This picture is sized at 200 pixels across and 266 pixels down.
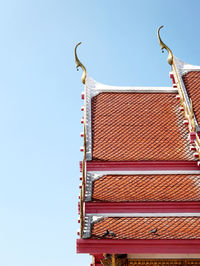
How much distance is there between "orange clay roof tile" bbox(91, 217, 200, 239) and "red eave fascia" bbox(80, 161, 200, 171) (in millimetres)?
1342

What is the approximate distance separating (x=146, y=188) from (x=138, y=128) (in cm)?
199

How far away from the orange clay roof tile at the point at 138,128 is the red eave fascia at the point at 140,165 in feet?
0.45

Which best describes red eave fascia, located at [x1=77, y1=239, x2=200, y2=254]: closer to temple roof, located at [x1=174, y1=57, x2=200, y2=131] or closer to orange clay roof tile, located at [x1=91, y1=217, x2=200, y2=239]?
orange clay roof tile, located at [x1=91, y1=217, x2=200, y2=239]

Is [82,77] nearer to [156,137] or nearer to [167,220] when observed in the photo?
[156,137]

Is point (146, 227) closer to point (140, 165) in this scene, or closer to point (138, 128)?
point (140, 165)

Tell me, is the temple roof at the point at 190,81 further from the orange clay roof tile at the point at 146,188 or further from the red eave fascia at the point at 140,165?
the orange clay roof tile at the point at 146,188

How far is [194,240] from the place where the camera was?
6.93 metres

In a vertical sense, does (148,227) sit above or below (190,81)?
below

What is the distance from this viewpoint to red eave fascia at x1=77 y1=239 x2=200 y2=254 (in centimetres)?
692

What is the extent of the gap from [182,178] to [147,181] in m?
0.70

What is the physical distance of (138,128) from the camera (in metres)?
9.96

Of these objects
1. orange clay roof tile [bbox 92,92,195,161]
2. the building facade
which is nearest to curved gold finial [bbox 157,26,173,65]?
the building facade

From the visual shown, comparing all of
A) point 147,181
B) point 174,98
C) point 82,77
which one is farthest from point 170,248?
point 82,77

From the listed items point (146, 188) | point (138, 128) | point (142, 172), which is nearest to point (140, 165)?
point (142, 172)
